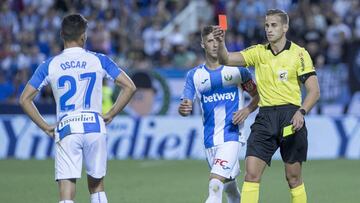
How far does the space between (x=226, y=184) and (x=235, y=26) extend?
1400cm

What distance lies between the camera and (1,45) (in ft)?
79.4

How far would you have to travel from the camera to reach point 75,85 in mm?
8953

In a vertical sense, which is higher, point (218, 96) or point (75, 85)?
point (75, 85)

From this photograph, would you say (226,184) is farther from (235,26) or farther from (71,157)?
(235,26)

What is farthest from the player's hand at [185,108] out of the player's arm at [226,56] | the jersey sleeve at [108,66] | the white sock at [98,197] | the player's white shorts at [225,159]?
the white sock at [98,197]

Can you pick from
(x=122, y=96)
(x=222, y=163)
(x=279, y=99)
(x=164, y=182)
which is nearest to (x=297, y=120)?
(x=279, y=99)

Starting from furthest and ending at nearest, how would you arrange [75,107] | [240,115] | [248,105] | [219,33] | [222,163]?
[248,105], [240,115], [222,163], [219,33], [75,107]

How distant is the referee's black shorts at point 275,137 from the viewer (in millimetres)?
9797

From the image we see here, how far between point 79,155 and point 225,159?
6.01 ft

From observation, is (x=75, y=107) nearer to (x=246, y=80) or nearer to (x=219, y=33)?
(x=219, y=33)

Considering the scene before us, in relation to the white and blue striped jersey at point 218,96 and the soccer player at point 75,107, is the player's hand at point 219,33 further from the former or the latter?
the soccer player at point 75,107

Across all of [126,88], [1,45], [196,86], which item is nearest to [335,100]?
[1,45]

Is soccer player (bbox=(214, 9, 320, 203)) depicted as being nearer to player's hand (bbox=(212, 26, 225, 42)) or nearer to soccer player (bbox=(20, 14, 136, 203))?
player's hand (bbox=(212, 26, 225, 42))

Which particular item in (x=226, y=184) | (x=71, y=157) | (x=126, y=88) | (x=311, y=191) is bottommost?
(x=311, y=191)
